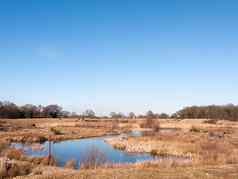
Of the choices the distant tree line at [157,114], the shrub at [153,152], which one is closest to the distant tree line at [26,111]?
the distant tree line at [157,114]

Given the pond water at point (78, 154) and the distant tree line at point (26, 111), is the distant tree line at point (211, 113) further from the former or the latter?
the pond water at point (78, 154)

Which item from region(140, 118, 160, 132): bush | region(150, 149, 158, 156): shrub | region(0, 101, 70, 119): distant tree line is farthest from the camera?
region(0, 101, 70, 119): distant tree line

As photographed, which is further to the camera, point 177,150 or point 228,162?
point 177,150

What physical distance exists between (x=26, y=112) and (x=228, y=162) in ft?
290

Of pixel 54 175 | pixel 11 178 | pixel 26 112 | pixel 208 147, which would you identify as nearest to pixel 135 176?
pixel 54 175

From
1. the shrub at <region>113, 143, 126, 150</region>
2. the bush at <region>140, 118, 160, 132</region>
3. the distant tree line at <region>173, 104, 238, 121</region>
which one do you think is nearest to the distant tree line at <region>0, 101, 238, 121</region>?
the distant tree line at <region>173, 104, 238, 121</region>

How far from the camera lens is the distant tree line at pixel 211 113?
9271 cm

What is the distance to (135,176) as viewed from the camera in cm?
1074

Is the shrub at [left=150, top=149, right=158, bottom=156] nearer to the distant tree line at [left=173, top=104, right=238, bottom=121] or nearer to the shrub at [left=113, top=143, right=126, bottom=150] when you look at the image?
the shrub at [left=113, top=143, right=126, bottom=150]

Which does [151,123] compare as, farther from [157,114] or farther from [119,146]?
[157,114]

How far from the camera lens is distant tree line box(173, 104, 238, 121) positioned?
92.7 metres

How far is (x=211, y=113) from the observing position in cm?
9900

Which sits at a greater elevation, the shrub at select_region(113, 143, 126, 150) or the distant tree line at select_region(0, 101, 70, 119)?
the distant tree line at select_region(0, 101, 70, 119)

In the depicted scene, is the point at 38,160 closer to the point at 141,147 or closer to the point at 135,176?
the point at 135,176
